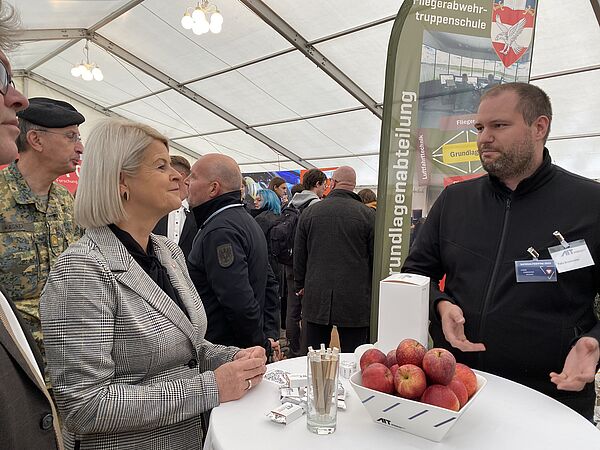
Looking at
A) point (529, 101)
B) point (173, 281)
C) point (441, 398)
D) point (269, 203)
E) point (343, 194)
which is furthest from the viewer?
point (269, 203)

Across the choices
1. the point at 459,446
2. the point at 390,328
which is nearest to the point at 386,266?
the point at 390,328

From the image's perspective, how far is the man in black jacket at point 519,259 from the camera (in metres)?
1.44

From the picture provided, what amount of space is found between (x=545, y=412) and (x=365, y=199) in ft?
10.8

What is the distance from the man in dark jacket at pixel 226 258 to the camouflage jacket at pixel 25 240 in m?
0.60

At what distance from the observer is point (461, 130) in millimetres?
2490

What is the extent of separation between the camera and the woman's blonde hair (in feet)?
4.09

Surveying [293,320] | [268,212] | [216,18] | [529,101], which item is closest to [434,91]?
[529,101]

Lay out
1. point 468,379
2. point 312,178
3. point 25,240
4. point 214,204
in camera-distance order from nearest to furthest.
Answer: point 468,379 < point 25,240 < point 214,204 < point 312,178

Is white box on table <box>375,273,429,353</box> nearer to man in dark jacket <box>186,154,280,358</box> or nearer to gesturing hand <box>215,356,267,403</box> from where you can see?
gesturing hand <box>215,356,267,403</box>

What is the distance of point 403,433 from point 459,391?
16cm

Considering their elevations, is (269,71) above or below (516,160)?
above

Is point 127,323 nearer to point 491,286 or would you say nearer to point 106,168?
point 106,168

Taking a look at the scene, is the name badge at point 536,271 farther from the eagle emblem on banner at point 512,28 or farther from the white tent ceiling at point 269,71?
the white tent ceiling at point 269,71

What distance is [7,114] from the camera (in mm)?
915
